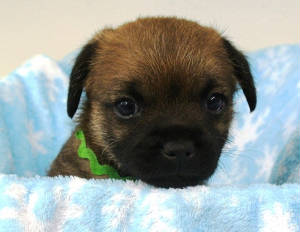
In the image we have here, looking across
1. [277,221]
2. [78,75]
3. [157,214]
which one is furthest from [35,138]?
[277,221]

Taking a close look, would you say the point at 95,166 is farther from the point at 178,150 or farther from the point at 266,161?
the point at 266,161

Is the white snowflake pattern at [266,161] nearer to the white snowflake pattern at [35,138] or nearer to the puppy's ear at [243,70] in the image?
the puppy's ear at [243,70]

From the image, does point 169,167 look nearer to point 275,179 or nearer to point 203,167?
point 203,167

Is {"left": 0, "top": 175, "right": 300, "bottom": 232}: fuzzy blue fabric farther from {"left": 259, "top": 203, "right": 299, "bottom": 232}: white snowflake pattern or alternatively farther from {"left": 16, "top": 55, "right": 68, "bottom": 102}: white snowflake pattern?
{"left": 16, "top": 55, "right": 68, "bottom": 102}: white snowflake pattern

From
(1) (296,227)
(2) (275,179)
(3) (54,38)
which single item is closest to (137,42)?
(1) (296,227)

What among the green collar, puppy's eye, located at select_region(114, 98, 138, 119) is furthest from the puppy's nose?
the green collar

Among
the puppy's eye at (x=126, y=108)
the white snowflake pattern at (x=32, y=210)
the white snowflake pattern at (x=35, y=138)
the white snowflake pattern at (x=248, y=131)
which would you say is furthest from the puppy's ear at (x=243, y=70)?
the white snowflake pattern at (x=35, y=138)

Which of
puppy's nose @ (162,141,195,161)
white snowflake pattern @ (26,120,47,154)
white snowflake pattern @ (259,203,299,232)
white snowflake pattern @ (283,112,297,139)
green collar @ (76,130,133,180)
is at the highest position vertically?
puppy's nose @ (162,141,195,161)
